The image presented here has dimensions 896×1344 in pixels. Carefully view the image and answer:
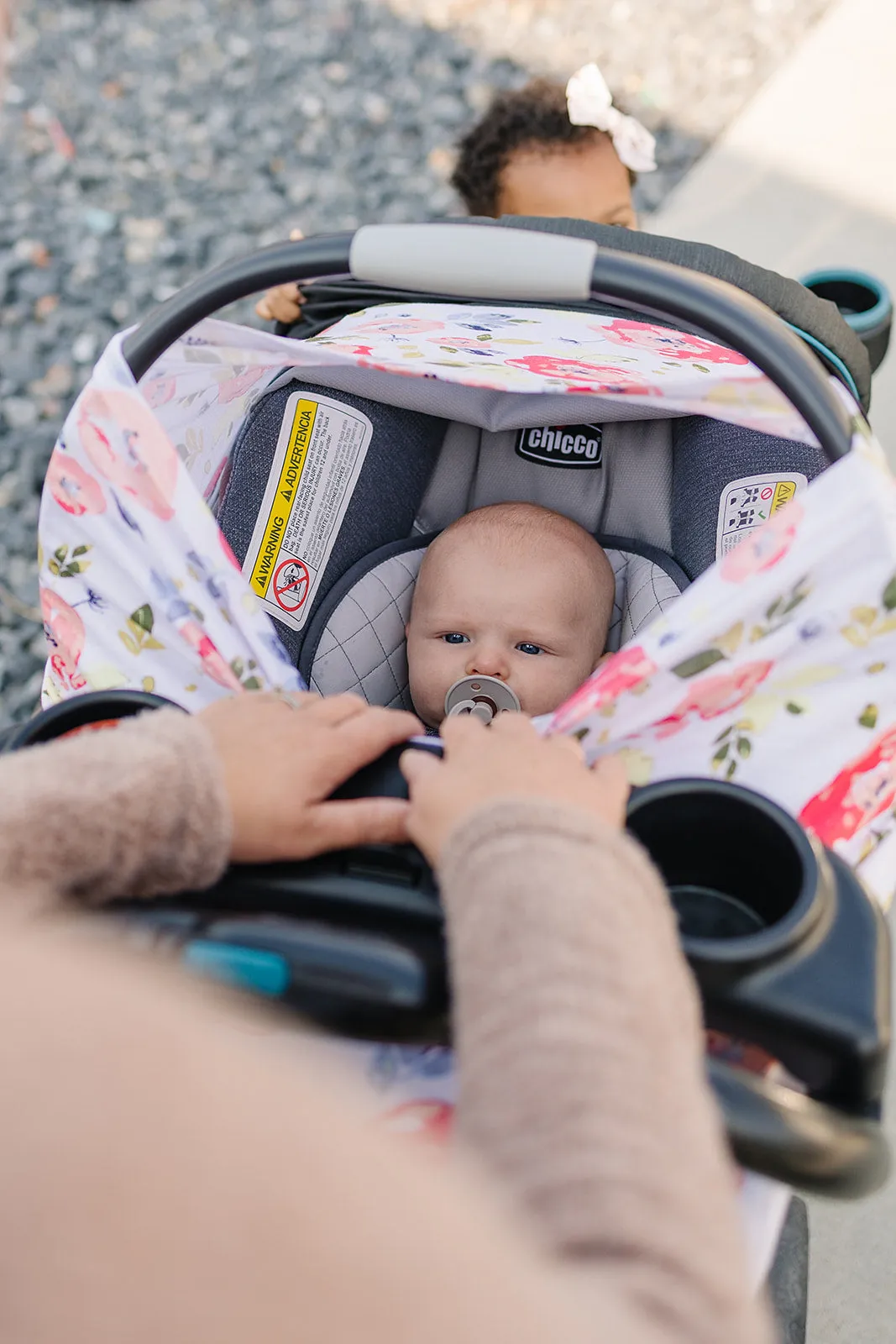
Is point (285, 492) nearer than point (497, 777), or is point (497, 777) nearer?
point (497, 777)

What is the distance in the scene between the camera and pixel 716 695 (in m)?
0.77

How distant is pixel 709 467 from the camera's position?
1.13 m

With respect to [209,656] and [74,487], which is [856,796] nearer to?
[209,656]

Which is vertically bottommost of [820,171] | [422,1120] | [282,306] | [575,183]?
[422,1120]

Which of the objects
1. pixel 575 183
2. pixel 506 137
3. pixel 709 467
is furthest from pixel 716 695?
pixel 506 137

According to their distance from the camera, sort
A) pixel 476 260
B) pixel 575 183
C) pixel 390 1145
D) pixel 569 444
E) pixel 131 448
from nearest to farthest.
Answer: pixel 390 1145 < pixel 476 260 < pixel 131 448 < pixel 569 444 < pixel 575 183

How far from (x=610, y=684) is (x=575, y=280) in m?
0.27

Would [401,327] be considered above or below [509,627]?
above

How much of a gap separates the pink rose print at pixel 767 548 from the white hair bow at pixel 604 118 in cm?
108

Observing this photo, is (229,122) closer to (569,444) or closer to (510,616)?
(569,444)

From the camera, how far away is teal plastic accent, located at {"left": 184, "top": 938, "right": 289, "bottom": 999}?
1.94 ft

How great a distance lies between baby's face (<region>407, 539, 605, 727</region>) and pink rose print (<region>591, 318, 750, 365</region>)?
0.74 feet

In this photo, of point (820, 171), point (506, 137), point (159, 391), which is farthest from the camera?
point (820, 171)

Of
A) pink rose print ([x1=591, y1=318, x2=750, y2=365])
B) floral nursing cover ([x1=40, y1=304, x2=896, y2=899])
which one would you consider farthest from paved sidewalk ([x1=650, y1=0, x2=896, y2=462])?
floral nursing cover ([x1=40, y1=304, x2=896, y2=899])
